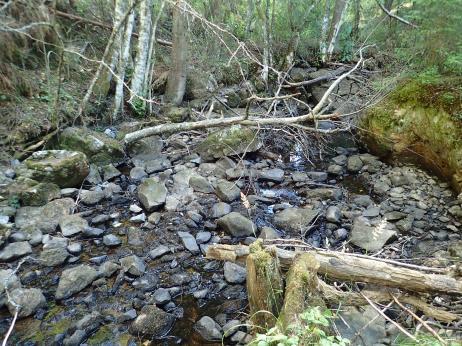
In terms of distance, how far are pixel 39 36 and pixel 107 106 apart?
1.61 m

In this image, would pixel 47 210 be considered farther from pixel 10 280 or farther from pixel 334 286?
pixel 334 286

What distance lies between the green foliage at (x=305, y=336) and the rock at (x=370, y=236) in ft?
7.55

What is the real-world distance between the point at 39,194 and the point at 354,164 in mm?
5099

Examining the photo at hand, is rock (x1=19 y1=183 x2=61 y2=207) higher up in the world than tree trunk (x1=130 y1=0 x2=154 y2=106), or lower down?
lower down

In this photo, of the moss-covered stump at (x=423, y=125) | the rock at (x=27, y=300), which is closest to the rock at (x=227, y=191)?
the rock at (x=27, y=300)

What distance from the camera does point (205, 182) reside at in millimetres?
5406

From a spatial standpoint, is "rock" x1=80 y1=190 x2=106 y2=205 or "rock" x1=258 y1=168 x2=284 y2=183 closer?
"rock" x1=80 y1=190 x2=106 y2=205

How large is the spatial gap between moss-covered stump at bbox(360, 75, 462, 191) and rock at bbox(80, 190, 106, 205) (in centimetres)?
488

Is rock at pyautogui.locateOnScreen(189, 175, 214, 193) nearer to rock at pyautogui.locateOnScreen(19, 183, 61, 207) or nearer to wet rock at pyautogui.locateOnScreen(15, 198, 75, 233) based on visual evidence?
wet rock at pyautogui.locateOnScreen(15, 198, 75, 233)

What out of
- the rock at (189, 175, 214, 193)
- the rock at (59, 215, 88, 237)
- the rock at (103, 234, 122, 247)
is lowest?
the rock at (103, 234, 122, 247)

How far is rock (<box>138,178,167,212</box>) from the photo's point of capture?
476 centimetres

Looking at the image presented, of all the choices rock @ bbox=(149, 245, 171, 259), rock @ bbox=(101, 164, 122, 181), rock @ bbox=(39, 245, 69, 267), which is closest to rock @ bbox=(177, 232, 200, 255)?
rock @ bbox=(149, 245, 171, 259)

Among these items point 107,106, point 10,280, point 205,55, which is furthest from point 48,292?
point 205,55

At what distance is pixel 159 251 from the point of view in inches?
157
